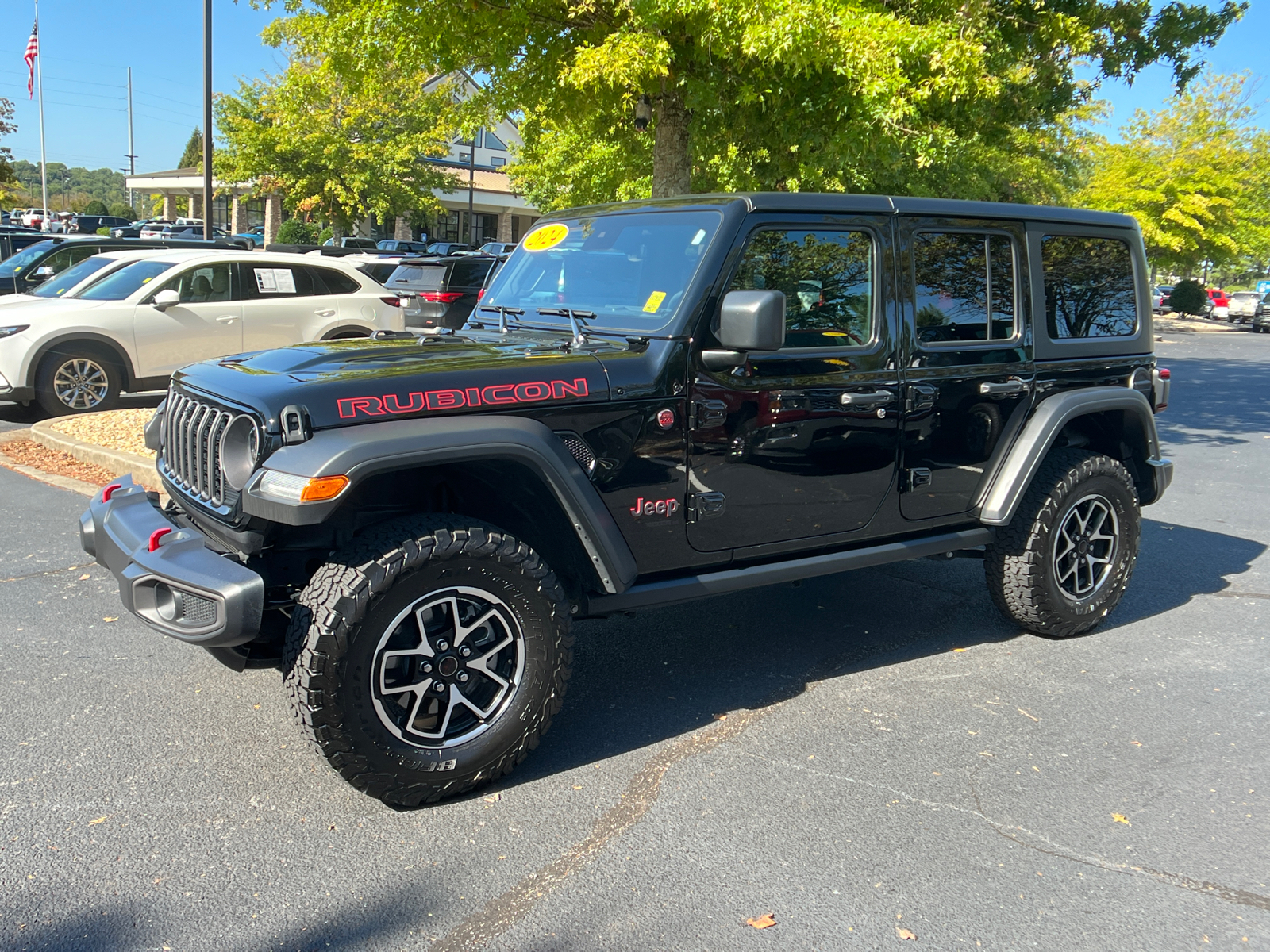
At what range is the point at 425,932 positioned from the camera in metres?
2.67

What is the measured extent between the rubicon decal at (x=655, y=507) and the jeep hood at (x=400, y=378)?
41cm

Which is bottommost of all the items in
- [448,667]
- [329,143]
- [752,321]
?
[448,667]

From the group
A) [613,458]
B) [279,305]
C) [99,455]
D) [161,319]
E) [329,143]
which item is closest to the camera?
[613,458]

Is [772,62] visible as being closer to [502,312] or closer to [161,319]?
[502,312]

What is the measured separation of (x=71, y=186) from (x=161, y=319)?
15594 centimetres

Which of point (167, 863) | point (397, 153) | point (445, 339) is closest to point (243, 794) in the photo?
point (167, 863)

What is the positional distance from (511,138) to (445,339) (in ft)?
160

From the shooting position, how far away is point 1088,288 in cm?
495

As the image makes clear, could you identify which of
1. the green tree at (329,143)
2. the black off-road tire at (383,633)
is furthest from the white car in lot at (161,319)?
the green tree at (329,143)

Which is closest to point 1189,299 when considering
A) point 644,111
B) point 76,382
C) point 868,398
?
point 644,111

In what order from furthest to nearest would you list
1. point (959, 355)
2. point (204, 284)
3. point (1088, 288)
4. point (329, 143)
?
point (329, 143)
point (204, 284)
point (1088, 288)
point (959, 355)

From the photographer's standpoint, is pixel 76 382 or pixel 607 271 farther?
pixel 76 382

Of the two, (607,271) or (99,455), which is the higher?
(607,271)

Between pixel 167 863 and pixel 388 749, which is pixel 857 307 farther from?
pixel 167 863
